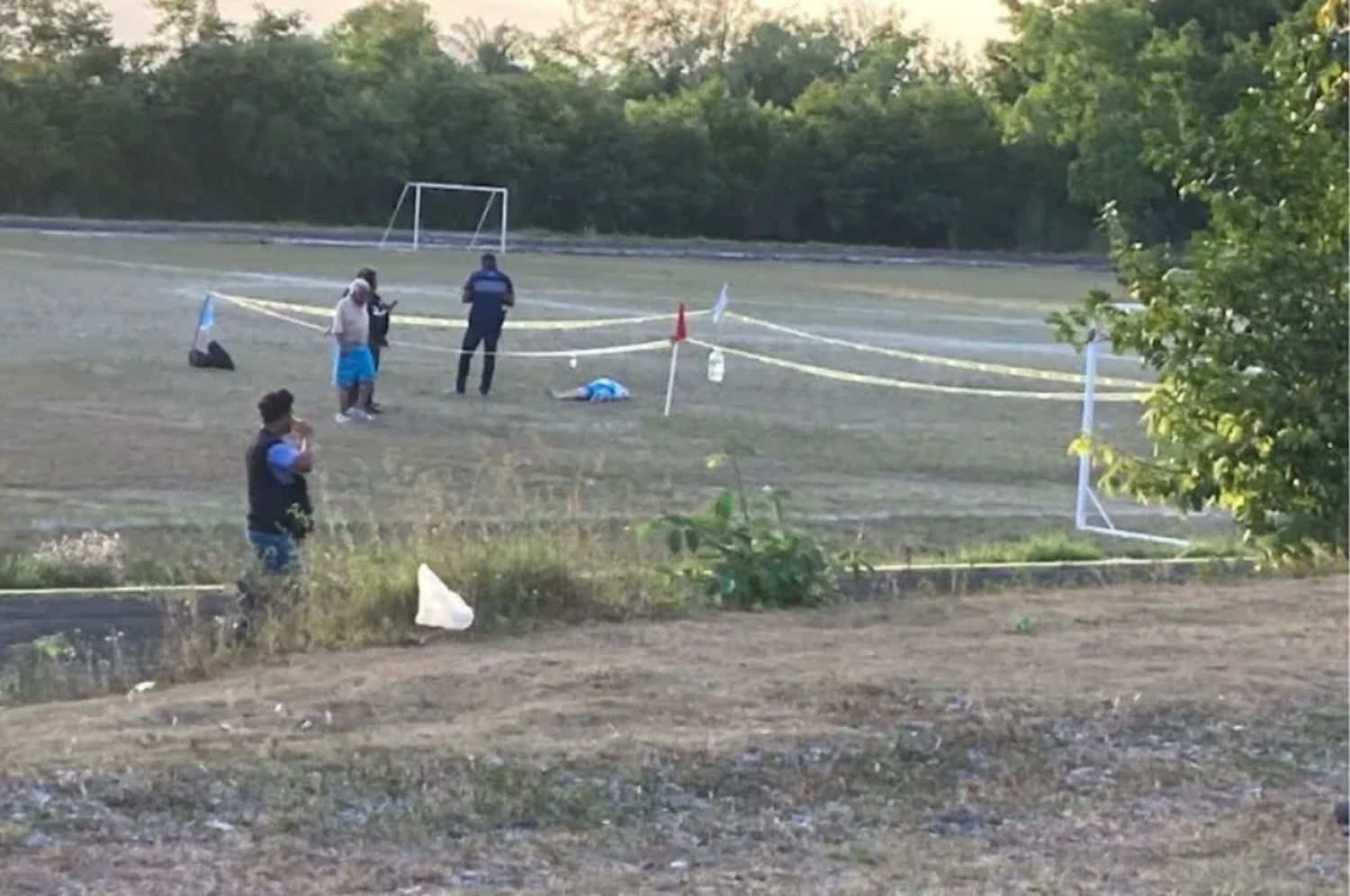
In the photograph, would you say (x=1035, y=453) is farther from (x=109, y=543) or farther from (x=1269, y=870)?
(x=1269, y=870)

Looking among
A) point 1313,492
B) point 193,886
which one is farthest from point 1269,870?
point 1313,492

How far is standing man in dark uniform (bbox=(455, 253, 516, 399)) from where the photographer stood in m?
26.0

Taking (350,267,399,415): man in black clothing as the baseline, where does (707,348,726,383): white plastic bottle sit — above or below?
below

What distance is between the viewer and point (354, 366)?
74.6 feet

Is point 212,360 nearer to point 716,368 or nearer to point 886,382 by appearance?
point 716,368

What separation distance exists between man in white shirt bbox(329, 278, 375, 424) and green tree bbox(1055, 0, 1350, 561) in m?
10.6

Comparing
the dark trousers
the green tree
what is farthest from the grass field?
the green tree

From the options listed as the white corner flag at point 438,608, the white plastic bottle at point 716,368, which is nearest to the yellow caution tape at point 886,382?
the white plastic bottle at point 716,368

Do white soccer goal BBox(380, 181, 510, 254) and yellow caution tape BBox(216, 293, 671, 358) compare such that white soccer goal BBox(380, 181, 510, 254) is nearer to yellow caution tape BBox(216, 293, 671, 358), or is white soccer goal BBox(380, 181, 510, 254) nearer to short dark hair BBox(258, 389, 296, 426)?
yellow caution tape BBox(216, 293, 671, 358)

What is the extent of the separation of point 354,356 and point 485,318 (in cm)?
366

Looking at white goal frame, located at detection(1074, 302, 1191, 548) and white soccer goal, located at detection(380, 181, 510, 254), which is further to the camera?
white soccer goal, located at detection(380, 181, 510, 254)

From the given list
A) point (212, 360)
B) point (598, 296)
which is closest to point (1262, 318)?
point (212, 360)

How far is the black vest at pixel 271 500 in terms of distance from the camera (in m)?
12.0

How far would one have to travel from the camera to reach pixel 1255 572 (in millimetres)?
12844
